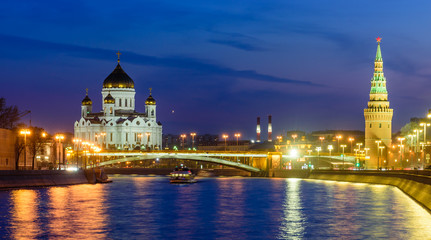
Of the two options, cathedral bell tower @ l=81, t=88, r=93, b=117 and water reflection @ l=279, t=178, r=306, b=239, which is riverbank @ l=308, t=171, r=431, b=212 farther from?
cathedral bell tower @ l=81, t=88, r=93, b=117

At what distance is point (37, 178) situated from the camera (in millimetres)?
73500

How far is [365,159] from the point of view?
144 metres

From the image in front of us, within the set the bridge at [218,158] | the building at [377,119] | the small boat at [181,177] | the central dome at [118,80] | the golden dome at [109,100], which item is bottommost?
the small boat at [181,177]

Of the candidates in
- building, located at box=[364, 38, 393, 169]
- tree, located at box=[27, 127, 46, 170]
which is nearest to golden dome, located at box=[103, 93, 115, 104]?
building, located at box=[364, 38, 393, 169]

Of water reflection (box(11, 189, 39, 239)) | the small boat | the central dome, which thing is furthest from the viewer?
the central dome

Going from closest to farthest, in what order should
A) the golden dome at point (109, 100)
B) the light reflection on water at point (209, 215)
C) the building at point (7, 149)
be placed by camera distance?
the light reflection on water at point (209, 215) → the building at point (7, 149) → the golden dome at point (109, 100)

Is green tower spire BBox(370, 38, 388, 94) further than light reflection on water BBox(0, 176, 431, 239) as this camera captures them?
Yes

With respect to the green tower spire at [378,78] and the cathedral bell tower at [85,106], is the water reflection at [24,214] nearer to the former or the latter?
the green tower spire at [378,78]

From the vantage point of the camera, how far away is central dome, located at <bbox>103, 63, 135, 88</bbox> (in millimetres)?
182875

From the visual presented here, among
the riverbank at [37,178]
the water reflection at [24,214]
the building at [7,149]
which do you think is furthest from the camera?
the building at [7,149]

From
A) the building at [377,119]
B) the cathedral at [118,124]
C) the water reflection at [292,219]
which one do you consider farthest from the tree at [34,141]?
the cathedral at [118,124]

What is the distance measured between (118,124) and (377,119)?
204ft

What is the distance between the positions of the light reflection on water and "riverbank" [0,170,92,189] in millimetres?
2075

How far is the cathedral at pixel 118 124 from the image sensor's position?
595ft
